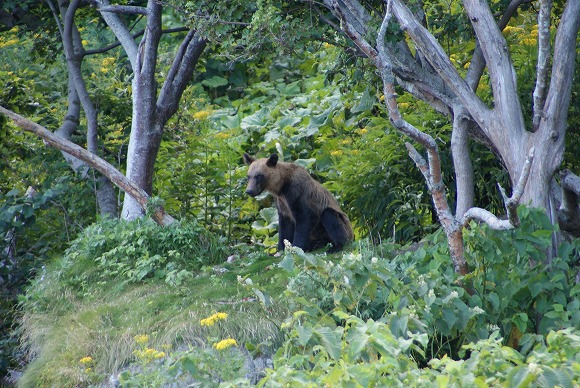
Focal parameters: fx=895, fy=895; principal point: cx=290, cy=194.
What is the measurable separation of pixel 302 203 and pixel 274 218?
2.23m

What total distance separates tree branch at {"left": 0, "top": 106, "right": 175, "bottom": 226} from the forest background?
0.06 meters

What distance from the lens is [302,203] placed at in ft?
31.1

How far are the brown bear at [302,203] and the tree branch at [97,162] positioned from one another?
1.00 metres

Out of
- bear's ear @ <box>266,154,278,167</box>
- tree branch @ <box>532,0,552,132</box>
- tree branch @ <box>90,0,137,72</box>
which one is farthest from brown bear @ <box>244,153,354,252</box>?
tree branch @ <box>532,0,552,132</box>

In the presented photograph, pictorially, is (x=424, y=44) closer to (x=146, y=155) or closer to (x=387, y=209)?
(x=387, y=209)

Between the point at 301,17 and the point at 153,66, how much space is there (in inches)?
97.4

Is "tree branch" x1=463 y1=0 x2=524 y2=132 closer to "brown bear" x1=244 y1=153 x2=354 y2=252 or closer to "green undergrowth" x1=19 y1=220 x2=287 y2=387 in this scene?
"green undergrowth" x1=19 y1=220 x2=287 y2=387

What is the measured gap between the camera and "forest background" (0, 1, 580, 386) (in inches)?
211

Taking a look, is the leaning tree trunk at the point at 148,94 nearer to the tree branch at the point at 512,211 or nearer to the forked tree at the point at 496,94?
the forked tree at the point at 496,94

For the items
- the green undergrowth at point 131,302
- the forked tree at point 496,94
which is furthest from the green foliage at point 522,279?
the green undergrowth at point 131,302

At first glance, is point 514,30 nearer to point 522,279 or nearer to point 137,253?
point 522,279

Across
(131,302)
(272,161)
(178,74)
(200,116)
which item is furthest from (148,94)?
(131,302)

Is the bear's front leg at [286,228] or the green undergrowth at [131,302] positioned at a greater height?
the bear's front leg at [286,228]

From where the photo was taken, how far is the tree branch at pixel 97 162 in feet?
31.2
